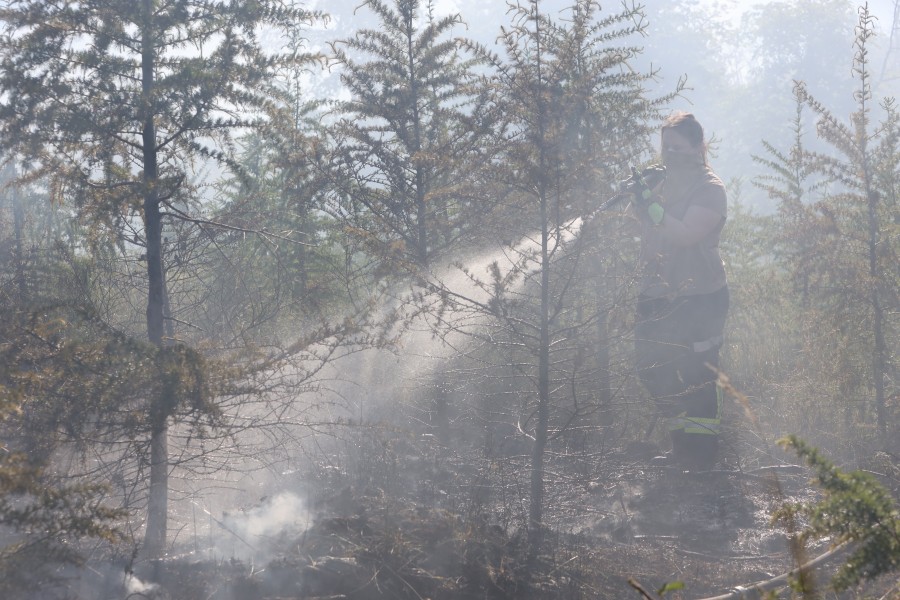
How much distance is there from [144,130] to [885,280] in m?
6.29

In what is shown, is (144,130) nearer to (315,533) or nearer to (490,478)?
(315,533)

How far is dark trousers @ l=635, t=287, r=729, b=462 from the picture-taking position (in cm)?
684

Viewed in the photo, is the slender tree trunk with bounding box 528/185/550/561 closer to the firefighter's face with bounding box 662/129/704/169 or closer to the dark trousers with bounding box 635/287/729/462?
the dark trousers with bounding box 635/287/729/462

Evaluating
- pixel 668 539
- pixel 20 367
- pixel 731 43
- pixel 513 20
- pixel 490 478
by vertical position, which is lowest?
pixel 668 539

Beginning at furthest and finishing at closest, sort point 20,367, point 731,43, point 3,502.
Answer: point 731,43 → point 20,367 → point 3,502

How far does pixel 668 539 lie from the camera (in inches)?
233

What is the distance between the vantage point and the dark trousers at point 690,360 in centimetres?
684

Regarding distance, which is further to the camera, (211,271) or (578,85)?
(211,271)

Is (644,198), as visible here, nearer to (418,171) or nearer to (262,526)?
(418,171)

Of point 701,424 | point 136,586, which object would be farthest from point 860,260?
point 136,586

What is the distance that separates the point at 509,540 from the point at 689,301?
2736mm

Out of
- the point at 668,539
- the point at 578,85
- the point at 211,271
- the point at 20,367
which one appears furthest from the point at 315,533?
the point at 211,271

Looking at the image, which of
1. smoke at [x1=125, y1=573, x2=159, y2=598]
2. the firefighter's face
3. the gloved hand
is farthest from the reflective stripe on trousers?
smoke at [x1=125, y1=573, x2=159, y2=598]

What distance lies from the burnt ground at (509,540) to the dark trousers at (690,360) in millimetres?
338
